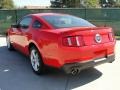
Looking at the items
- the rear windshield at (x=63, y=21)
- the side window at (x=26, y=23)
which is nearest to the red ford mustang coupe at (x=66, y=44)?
the rear windshield at (x=63, y=21)

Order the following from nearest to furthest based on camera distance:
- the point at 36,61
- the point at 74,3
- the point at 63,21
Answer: the point at 36,61
the point at 63,21
the point at 74,3

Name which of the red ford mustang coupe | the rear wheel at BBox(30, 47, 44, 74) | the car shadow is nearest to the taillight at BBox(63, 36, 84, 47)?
the red ford mustang coupe

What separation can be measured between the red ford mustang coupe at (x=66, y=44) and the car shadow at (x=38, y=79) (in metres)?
0.30

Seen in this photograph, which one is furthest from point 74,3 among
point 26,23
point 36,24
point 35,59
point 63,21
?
point 35,59

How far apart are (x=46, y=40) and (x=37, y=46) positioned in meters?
0.47

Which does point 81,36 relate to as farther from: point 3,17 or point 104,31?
point 3,17

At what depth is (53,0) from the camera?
60.8 metres

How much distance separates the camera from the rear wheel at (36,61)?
6349 millimetres

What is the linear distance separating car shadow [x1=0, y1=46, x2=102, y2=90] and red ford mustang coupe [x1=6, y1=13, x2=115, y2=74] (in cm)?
30

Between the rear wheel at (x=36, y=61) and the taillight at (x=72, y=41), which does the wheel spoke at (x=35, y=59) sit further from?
the taillight at (x=72, y=41)

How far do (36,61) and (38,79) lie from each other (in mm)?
555

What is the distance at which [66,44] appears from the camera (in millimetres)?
5488

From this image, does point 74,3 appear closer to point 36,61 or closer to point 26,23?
point 26,23

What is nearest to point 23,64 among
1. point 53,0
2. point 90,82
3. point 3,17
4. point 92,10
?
point 90,82
